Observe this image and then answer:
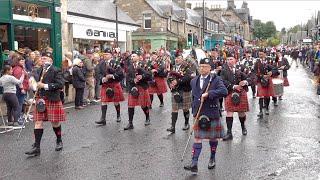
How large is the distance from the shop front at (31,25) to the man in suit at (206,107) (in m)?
13.0

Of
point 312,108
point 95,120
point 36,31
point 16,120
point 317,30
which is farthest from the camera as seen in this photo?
point 317,30

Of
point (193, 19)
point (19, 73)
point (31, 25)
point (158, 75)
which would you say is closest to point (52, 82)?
point (19, 73)

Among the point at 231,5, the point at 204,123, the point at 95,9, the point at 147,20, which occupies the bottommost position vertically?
the point at 204,123

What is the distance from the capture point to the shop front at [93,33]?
88.1ft

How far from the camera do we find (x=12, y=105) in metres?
10.9

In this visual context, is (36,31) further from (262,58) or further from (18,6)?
(262,58)

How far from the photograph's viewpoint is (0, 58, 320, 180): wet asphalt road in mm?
6805

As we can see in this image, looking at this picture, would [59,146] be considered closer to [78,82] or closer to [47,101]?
[47,101]

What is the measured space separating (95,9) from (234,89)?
2307cm

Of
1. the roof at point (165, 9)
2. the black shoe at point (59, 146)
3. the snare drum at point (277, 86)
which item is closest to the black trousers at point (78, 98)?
the snare drum at point (277, 86)

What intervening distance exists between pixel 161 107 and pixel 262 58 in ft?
11.6

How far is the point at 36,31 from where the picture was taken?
1997cm

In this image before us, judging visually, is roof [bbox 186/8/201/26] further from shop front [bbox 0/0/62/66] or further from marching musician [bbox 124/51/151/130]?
marching musician [bbox 124/51/151/130]

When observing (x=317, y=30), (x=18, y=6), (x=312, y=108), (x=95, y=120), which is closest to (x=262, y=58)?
(x=312, y=108)
